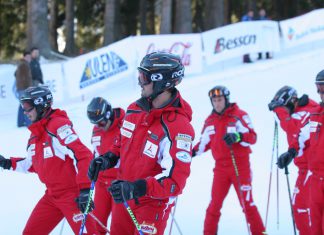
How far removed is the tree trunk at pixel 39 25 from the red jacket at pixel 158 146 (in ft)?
48.2

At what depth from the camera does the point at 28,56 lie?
12.9 meters

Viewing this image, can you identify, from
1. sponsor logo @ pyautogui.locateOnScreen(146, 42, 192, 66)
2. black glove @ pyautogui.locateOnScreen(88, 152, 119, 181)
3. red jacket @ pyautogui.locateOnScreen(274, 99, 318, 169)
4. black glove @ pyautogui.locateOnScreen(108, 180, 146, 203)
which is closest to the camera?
black glove @ pyautogui.locateOnScreen(108, 180, 146, 203)

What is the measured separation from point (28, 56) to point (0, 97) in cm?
108

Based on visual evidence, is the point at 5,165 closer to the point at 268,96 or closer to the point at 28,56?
the point at 28,56

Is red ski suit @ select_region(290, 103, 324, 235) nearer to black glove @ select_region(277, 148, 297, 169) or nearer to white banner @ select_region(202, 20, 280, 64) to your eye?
black glove @ select_region(277, 148, 297, 169)

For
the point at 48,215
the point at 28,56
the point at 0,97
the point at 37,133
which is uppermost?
the point at 28,56

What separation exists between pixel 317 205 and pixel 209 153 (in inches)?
216

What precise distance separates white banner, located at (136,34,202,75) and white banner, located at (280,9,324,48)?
→ 11.3 feet

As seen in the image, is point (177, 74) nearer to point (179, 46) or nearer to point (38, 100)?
point (38, 100)

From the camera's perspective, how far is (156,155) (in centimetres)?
428

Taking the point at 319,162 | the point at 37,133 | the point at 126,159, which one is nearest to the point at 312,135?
the point at 319,162

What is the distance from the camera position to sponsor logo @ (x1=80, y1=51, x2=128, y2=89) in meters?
14.1

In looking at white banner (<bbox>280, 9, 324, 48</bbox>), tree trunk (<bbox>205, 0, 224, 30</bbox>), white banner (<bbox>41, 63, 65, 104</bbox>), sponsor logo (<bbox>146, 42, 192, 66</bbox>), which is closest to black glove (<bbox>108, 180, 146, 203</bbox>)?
white banner (<bbox>41, 63, 65, 104</bbox>)

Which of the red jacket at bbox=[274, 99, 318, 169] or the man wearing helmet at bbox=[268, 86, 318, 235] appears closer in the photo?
the man wearing helmet at bbox=[268, 86, 318, 235]
